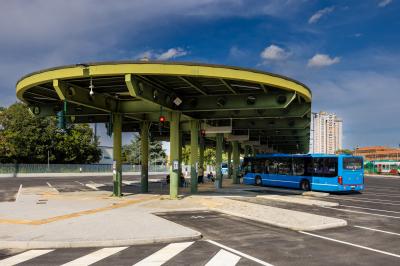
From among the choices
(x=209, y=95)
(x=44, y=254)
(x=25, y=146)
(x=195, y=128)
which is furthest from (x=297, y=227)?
(x=25, y=146)

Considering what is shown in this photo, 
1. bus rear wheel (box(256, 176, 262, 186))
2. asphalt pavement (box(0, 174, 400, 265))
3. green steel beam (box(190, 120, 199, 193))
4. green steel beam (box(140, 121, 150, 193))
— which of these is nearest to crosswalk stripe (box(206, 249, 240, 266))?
asphalt pavement (box(0, 174, 400, 265))

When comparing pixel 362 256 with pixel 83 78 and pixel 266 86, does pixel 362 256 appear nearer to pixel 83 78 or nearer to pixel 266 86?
pixel 266 86

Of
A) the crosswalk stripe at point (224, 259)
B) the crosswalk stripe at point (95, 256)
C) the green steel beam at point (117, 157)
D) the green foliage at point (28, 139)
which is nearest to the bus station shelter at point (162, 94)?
the green steel beam at point (117, 157)

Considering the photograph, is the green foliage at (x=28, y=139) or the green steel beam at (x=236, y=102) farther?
the green foliage at (x=28, y=139)

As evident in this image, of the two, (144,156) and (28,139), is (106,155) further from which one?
(144,156)

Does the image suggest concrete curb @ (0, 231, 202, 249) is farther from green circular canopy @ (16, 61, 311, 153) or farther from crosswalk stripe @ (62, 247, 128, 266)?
green circular canopy @ (16, 61, 311, 153)

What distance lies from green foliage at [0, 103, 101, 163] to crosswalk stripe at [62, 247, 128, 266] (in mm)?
59555

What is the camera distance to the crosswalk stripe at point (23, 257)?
8.51 m

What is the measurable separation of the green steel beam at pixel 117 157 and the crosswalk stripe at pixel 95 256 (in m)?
14.2

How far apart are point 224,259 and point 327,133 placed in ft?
518

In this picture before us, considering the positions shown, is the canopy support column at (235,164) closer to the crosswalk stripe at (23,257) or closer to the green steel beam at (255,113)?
the green steel beam at (255,113)

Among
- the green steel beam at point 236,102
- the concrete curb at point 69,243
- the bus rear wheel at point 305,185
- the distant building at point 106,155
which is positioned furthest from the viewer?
the distant building at point 106,155

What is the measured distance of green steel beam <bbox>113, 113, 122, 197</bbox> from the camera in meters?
23.9

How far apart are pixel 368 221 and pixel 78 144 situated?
63.1m
